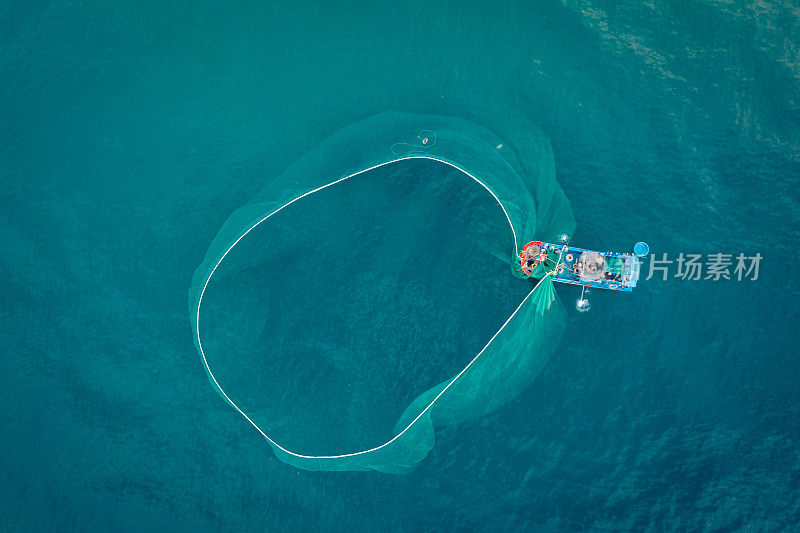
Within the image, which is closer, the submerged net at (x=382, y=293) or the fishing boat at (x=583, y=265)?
the fishing boat at (x=583, y=265)

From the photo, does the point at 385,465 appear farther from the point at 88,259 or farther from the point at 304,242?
the point at 88,259

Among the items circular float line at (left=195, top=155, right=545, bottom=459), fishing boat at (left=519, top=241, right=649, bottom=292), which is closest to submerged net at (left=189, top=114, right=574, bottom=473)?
circular float line at (left=195, top=155, right=545, bottom=459)

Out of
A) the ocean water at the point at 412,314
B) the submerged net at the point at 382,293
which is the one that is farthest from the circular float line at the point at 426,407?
the ocean water at the point at 412,314

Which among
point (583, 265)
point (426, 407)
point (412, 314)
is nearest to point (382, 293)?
point (412, 314)

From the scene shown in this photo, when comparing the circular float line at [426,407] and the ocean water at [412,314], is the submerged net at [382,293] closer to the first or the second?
the circular float line at [426,407]

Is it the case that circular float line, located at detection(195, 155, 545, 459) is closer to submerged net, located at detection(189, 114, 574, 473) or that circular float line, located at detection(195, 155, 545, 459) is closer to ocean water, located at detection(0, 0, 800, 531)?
submerged net, located at detection(189, 114, 574, 473)

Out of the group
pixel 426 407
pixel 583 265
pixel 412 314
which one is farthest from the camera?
pixel 412 314

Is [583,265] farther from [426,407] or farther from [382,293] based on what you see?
[426,407]
